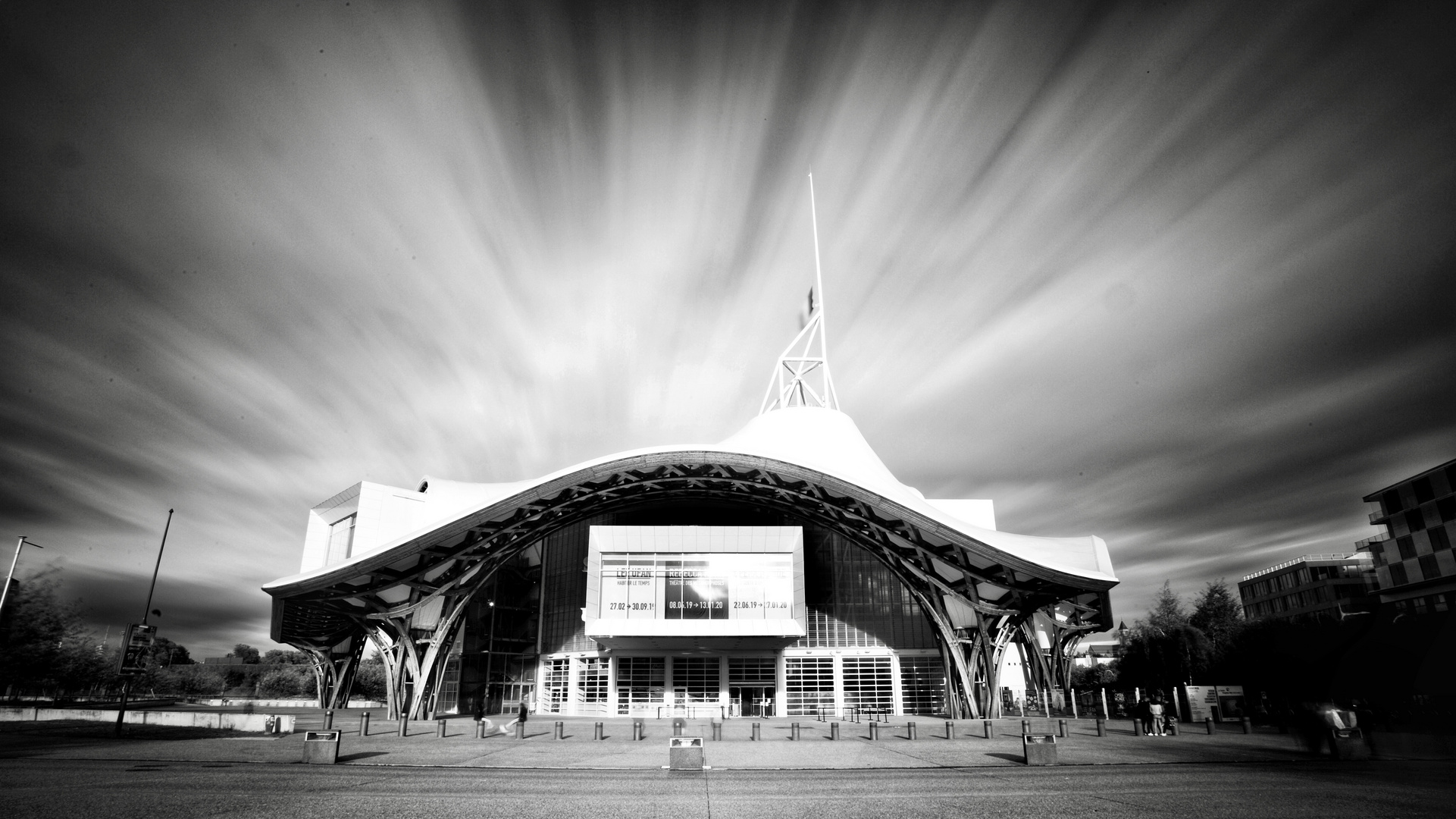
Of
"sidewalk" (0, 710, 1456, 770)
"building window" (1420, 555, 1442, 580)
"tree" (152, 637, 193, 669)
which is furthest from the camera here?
"tree" (152, 637, 193, 669)

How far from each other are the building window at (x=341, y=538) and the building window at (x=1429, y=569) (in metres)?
70.4

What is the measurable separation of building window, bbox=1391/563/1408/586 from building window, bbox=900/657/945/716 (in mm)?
29392

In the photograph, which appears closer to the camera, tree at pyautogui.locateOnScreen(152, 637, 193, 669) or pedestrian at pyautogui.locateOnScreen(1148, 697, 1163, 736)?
pedestrian at pyautogui.locateOnScreen(1148, 697, 1163, 736)

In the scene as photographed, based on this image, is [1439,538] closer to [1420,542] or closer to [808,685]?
[1420,542]

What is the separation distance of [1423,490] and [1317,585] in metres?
43.1

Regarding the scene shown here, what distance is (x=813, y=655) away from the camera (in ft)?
159

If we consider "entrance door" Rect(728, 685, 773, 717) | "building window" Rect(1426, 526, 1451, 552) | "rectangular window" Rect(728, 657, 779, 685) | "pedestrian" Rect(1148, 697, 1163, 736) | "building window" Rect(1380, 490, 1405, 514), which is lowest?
"entrance door" Rect(728, 685, 773, 717)

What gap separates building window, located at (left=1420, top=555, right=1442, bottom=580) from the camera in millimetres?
42344

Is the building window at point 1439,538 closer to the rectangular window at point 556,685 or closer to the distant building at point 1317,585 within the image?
the distant building at point 1317,585

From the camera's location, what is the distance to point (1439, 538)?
41.9 m

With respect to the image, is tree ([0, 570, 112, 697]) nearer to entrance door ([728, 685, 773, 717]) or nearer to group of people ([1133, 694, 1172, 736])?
entrance door ([728, 685, 773, 717])

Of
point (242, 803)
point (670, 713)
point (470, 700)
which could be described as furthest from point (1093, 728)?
point (470, 700)

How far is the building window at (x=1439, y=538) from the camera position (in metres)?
41.3

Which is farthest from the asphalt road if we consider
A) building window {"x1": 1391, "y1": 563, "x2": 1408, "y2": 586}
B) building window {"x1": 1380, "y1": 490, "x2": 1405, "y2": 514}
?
building window {"x1": 1391, "y1": 563, "x2": 1408, "y2": 586}
